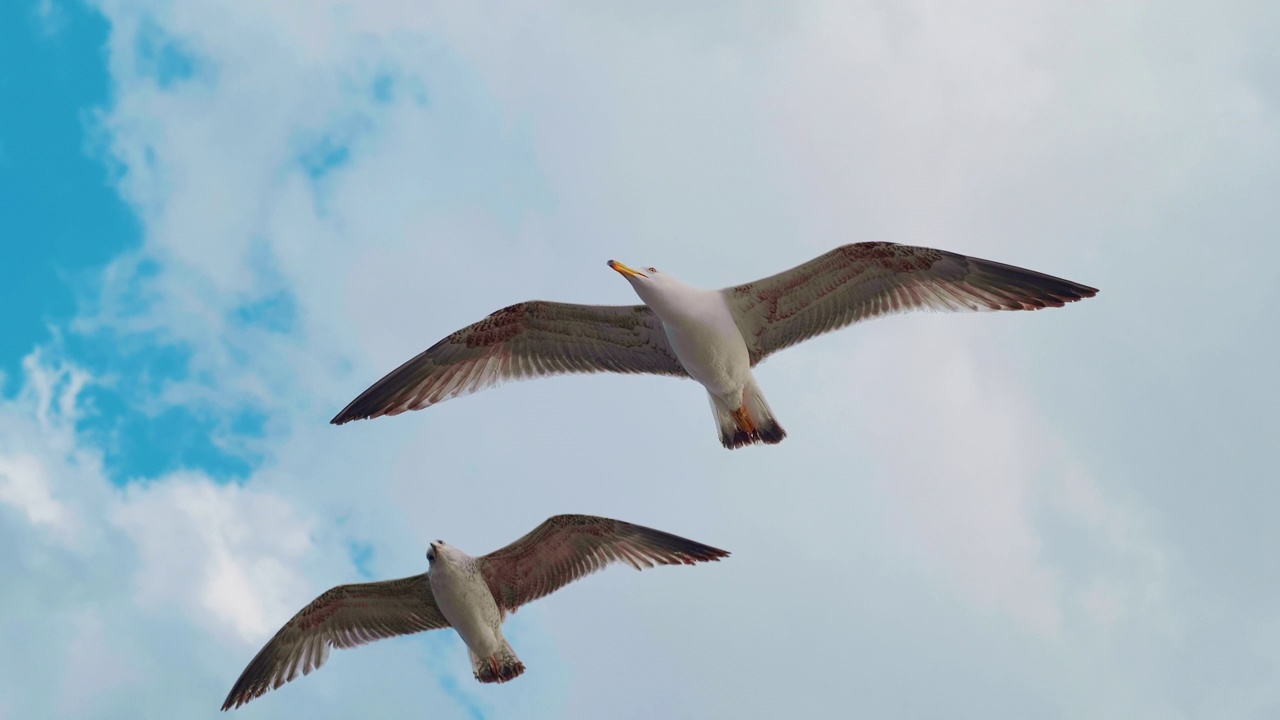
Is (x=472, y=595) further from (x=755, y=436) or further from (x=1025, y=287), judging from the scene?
(x=1025, y=287)

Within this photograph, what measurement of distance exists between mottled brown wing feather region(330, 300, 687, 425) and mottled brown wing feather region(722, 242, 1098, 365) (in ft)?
3.10

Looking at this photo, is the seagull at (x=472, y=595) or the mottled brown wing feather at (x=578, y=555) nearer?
the seagull at (x=472, y=595)

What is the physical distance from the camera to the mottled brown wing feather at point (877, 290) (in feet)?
37.3

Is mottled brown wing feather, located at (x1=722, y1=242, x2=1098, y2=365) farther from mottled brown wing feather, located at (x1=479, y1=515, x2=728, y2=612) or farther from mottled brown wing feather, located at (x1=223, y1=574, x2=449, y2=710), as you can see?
mottled brown wing feather, located at (x1=223, y1=574, x2=449, y2=710)

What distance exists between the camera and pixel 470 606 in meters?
12.4

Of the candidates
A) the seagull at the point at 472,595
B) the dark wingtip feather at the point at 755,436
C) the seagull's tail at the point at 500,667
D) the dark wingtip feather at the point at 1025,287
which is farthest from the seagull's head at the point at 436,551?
the dark wingtip feather at the point at 1025,287

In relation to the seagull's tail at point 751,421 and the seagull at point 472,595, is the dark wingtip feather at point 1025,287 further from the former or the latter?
the seagull at point 472,595

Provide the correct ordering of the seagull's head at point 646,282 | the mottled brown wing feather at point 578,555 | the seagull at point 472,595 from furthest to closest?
1. the mottled brown wing feather at point 578,555
2. the seagull at point 472,595
3. the seagull's head at point 646,282

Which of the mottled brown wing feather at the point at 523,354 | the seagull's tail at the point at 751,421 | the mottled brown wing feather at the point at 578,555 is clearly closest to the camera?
the seagull's tail at the point at 751,421

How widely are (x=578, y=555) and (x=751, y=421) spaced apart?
2.16m

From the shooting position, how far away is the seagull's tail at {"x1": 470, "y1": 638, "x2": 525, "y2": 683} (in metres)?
12.5

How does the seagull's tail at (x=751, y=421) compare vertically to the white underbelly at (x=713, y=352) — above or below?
below

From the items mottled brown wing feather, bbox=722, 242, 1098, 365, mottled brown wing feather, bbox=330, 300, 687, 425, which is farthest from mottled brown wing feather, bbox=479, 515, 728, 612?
mottled brown wing feather, bbox=722, 242, 1098, 365

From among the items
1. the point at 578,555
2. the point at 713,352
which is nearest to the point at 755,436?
the point at 713,352
